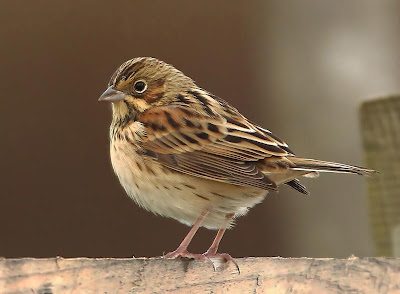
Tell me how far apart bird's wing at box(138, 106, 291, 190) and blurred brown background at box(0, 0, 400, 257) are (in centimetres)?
320

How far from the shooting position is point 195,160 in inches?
159

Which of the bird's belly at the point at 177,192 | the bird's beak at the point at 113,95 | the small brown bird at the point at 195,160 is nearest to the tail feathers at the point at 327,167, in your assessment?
the small brown bird at the point at 195,160

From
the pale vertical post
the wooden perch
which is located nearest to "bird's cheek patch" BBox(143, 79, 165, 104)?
the pale vertical post

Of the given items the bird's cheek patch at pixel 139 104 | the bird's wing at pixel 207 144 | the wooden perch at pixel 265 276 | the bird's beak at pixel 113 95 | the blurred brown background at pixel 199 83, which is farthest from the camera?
the blurred brown background at pixel 199 83

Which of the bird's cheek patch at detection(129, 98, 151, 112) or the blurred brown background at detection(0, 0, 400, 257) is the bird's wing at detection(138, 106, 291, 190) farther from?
the blurred brown background at detection(0, 0, 400, 257)

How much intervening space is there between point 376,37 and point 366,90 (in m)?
0.41

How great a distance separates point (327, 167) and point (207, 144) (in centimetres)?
51

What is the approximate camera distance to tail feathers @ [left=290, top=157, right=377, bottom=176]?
3.78 m

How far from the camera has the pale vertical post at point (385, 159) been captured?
13.9 feet

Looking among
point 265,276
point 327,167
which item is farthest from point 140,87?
point 265,276

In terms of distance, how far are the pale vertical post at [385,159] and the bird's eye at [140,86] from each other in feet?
3.15

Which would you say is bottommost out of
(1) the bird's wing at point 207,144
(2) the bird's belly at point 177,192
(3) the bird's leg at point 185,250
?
(3) the bird's leg at point 185,250

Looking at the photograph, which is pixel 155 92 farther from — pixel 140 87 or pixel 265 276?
pixel 265 276

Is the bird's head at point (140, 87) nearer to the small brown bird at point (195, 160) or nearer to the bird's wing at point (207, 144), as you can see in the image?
the small brown bird at point (195, 160)
